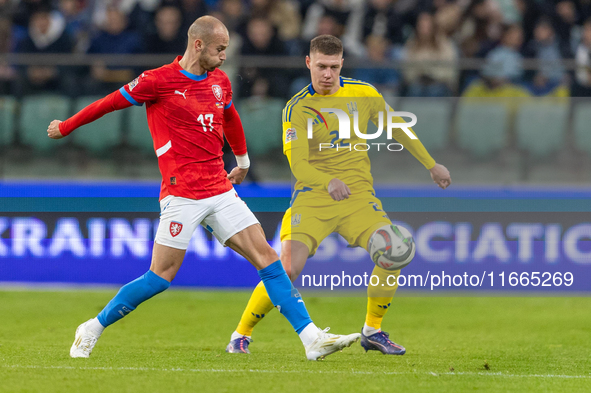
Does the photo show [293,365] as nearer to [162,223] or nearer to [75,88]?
[162,223]

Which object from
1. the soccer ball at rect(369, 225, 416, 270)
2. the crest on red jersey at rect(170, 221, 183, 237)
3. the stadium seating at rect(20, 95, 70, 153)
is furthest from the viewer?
the stadium seating at rect(20, 95, 70, 153)

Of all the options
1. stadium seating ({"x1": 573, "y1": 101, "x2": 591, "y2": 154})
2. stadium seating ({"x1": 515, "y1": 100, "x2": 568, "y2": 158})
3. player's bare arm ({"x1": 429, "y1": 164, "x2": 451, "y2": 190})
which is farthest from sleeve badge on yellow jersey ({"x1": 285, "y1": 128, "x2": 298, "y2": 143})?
stadium seating ({"x1": 573, "y1": 101, "x2": 591, "y2": 154})

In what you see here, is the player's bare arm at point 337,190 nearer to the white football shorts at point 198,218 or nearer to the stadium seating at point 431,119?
the white football shorts at point 198,218

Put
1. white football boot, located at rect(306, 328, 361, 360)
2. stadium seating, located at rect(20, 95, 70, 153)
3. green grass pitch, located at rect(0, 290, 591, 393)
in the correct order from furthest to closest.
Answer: stadium seating, located at rect(20, 95, 70, 153) < white football boot, located at rect(306, 328, 361, 360) < green grass pitch, located at rect(0, 290, 591, 393)

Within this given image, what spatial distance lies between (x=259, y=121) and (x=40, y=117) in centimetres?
226

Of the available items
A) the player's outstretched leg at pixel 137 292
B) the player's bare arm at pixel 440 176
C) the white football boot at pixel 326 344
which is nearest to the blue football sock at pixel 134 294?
the player's outstretched leg at pixel 137 292

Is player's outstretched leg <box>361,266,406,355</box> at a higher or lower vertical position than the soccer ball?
lower

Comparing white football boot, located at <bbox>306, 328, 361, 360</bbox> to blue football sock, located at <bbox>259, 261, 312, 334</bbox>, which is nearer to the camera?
white football boot, located at <bbox>306, 328, 361, 360</bbox>

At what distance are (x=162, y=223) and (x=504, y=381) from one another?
7.09 feet

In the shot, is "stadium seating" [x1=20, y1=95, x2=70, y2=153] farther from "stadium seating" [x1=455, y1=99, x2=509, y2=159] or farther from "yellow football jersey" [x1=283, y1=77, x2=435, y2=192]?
"stadium seating" [x1=455, y1=99, x2=509, y2=159]

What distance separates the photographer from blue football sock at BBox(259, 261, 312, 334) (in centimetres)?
479

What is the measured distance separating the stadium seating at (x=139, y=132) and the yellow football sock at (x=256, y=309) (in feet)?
10.6

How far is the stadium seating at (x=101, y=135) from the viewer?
8133mm

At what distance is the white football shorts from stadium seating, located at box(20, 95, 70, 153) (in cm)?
369
